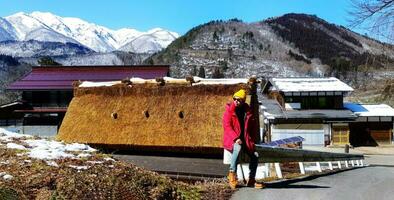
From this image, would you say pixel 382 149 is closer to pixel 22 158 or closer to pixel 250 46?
pixel 22 158

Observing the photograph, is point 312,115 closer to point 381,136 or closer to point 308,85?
point 308,85

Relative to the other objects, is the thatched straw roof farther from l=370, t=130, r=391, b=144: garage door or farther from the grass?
l=370, t=130, r=391, b=144: garage door

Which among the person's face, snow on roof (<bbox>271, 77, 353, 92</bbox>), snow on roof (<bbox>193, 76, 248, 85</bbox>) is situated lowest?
the person's face

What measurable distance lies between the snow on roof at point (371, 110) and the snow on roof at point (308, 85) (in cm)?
306

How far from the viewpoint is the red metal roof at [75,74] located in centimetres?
4275

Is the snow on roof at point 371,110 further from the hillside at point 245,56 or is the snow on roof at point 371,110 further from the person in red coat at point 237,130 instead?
the hillside at point 245,56

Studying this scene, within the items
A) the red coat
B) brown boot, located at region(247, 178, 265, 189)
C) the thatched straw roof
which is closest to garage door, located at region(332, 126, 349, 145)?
the thatched straw roof

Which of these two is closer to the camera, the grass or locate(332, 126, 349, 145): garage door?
the grass

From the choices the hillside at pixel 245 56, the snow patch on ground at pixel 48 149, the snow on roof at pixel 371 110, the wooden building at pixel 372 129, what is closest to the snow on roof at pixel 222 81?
the snow patch on ground at pixel 48 149

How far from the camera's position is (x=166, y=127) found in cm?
1689

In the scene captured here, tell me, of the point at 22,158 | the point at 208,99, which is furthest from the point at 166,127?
the point at 22,158

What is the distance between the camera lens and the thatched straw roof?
1644 centimetres

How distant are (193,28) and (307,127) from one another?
150 meters

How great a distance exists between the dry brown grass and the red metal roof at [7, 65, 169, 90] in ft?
78.5
